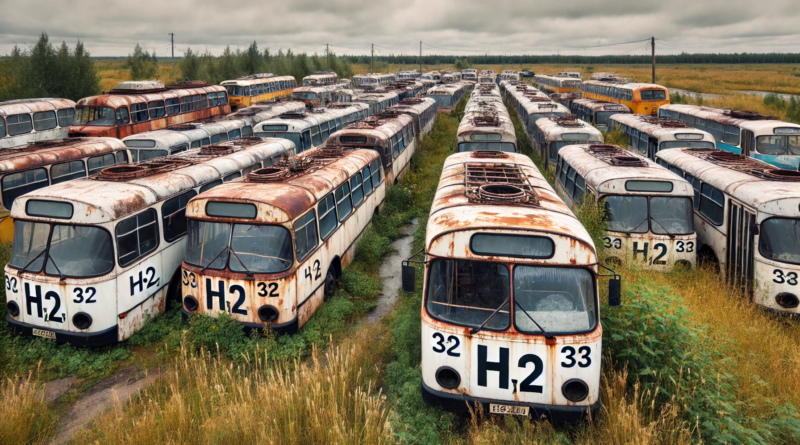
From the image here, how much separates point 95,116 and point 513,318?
19.9m

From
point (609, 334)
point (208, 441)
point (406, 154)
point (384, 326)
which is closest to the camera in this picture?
point (208, 441)

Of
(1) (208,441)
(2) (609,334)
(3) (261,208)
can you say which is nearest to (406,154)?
(3) (261,208)

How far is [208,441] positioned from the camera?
16.9 ft

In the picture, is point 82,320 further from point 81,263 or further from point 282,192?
point 282,192

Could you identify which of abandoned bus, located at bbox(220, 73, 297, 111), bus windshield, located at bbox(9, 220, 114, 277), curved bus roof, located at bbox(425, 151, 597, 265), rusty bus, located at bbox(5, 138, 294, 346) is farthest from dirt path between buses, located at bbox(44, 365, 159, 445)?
abandoned bus, located at bbox(220, 73, 297, 111)

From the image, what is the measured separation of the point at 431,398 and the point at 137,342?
16.4 ft

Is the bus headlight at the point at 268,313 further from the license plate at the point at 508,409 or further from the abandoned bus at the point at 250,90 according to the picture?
the abandoned bus at the point at 250,90

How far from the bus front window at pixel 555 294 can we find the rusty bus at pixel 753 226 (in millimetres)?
4256

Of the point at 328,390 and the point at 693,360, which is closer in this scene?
the point at 693,360

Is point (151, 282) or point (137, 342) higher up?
point (151, 282)

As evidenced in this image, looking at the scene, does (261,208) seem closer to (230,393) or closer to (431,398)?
(230,393)

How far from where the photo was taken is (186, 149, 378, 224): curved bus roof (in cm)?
751

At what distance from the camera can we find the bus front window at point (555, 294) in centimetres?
536

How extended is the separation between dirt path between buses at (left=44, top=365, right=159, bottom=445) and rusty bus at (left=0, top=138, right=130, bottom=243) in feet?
15.1
